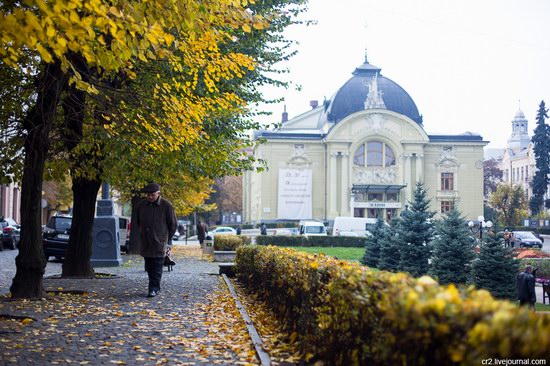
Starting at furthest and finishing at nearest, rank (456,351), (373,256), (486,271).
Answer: (373,256), (486,271), (456,351)

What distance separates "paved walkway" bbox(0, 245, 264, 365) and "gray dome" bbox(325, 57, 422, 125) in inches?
2911

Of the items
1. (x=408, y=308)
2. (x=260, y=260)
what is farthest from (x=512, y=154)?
(x=408, y=308)

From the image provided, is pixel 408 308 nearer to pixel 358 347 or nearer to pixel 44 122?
pixel 358 347

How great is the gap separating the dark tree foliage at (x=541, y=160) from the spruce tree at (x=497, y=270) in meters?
71.5

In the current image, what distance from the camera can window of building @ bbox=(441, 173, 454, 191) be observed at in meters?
87.1

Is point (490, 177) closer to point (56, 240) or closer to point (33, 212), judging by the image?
point (56, 240)

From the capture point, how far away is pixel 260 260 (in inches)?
508

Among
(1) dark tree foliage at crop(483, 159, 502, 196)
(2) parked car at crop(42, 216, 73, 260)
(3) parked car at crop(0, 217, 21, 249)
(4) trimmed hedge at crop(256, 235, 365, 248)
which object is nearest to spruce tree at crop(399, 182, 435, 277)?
(2) parked car at crop(42, 216, 73, 260)

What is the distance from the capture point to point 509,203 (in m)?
90.9

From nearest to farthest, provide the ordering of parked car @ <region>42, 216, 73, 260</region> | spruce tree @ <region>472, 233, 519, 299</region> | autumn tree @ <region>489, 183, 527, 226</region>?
spruce tree @ <region>472, 233, 519, 299</region> → parked car @ <region>42, 216, 73, 260</region> → autumn tree @ <region>489, 183, 527, 226</region>

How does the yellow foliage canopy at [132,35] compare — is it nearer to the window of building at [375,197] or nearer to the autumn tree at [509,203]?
the window of building at [375,197]

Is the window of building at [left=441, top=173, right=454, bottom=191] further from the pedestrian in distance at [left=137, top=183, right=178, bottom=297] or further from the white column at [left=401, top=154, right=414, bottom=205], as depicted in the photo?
the pedestrian in distance at [left=137, top=183, right=178, bottom=297]

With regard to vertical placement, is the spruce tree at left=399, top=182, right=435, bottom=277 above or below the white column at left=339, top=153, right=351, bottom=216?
below

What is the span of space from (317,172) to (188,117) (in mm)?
72847
